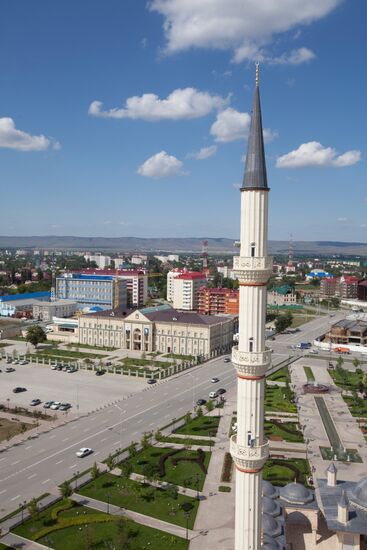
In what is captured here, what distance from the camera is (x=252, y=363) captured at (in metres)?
26.0

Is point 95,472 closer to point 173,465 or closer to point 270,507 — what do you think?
point 173,465

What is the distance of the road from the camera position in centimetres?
4381

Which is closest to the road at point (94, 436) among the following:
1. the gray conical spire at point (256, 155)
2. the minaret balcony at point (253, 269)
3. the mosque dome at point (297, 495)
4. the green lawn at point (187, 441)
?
the green lawn at point (187, 441)

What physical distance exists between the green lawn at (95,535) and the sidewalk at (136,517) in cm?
56

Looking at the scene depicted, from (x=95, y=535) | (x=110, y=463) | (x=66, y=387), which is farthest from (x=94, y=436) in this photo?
(x=66, y=387)

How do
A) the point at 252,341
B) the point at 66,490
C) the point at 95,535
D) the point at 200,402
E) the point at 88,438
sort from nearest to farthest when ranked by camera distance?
the point at 252,341 < the point at 95,535 < the point at 66,490 < the point at 88,438 < the point at 200,402

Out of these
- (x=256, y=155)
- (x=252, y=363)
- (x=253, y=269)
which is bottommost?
(x=252, y=363)

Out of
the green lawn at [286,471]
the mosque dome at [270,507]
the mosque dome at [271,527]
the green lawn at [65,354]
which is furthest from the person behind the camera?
the green lawn at [65,354]

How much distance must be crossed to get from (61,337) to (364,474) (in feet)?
254

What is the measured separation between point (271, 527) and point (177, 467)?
59.5 ft

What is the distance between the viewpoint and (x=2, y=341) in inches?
4355

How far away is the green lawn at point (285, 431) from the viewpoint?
54.9 meters

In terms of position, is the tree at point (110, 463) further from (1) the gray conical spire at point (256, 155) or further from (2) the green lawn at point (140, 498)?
(1) the gray conical spire at point (256, 155)

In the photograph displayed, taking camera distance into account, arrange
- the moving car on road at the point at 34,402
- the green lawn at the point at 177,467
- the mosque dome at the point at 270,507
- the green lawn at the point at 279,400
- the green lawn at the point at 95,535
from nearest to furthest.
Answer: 1. the mosque dome at the point at 270,507
2. the green lawn at the point at 95,535
3. the green lawn at the point at 177,467
4. the green lawn at the point at 279,400
5. the moving car on road at the point at 34,402
